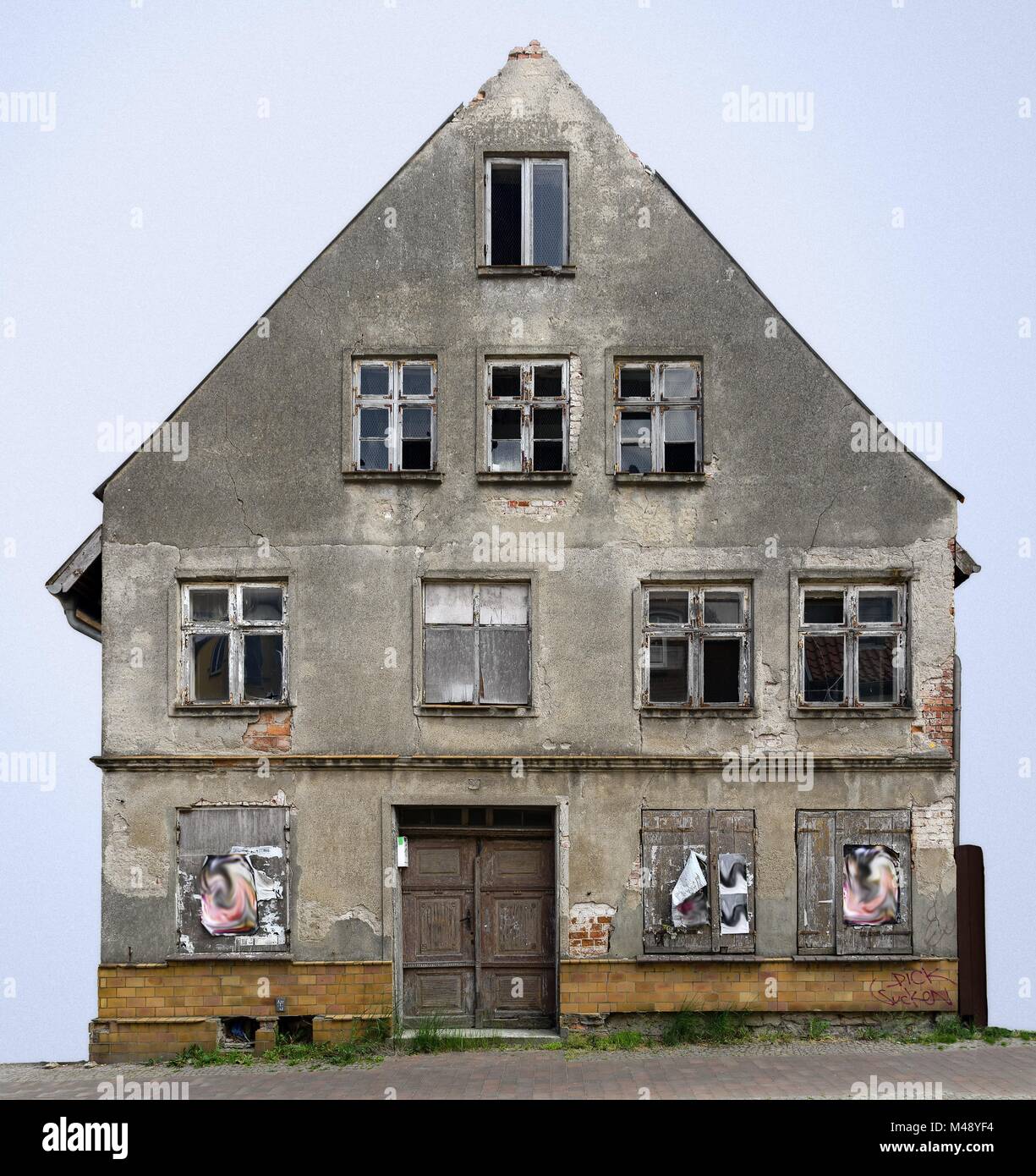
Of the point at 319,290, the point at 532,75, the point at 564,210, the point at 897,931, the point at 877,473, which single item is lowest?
the point at 897,931

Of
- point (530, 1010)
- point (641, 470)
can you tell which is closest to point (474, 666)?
point (641, 470)

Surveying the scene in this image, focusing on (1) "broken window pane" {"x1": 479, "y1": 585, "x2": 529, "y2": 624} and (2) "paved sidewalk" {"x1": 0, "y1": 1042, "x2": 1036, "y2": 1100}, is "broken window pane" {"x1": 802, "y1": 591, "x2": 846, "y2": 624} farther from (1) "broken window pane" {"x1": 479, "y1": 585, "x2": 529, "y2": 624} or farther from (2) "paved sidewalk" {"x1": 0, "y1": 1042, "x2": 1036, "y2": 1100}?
(2) "paved sidewalk" {"x1": 0, "y1": 1042, "x2": 1036, "y2": 1100}

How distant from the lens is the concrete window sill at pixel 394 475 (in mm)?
15148

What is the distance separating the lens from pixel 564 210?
15.5m

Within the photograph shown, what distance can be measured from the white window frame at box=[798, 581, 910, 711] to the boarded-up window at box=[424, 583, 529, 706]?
10.5 feet

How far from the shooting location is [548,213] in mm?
15516

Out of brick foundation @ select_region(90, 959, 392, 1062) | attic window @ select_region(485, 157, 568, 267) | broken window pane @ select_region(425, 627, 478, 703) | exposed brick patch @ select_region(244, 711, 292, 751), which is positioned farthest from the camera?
attic window @ select_region(485, 157, 568, 267)

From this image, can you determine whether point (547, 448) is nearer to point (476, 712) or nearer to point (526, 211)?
point (526, 211)

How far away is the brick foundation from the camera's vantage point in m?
14.6

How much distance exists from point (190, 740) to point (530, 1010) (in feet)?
16.2

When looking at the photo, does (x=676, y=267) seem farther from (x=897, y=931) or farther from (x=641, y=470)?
(x=897, y=931)

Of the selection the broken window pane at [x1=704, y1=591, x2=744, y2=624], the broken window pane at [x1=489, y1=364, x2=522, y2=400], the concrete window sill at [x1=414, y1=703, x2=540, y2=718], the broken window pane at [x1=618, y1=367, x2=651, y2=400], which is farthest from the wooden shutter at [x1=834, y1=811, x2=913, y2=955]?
the broken window pane at [x1=489, y1=364, x2=522, y2=400]

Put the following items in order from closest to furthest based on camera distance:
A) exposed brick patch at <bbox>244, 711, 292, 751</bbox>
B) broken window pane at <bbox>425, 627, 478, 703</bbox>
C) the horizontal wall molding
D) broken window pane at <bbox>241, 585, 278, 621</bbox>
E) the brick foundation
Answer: the brick foundation < the horizontal wall molding < exposed brick patch at <bbox>244, 711, 292, 751</bbox> < broken window pane at <bbox>425, 627, 478, 703</bbox> < broken window pane at <bbox>241, 585, 278, 621</bbox>

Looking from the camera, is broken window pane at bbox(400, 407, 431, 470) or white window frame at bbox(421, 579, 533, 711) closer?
white window frame at bbox(421, 579, 533, 711)
